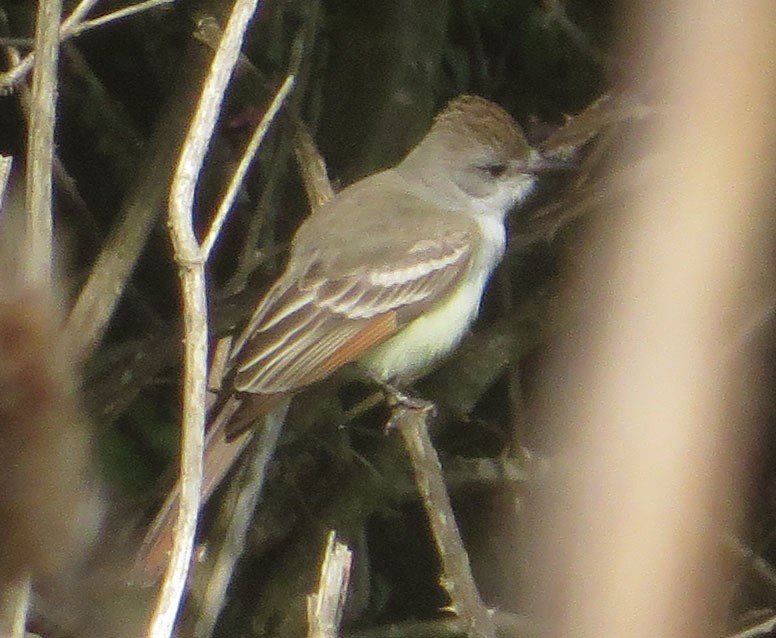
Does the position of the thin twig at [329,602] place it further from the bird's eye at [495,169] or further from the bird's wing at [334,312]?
the bird's eye at [495,169]

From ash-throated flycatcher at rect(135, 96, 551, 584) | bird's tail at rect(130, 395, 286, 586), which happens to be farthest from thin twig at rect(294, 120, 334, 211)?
bird's tail at rect(130, 395, 286, 586)

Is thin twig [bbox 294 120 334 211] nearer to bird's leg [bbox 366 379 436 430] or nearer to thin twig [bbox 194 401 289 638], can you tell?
bird's leg [bbox 366 379 436 430]

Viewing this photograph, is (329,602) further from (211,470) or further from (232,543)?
(211,470)

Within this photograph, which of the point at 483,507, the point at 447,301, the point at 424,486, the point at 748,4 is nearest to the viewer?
the point at 748,4

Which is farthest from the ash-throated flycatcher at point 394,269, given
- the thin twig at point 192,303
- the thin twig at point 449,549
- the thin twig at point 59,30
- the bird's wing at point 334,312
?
the thin twig at point 192,303

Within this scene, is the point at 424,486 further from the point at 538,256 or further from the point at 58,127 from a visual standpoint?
the point at 58,127

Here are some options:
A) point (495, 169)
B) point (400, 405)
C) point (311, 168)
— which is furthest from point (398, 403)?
point (495, 169)

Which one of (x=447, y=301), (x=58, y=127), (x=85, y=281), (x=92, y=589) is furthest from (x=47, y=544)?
(x=58, y=127)
